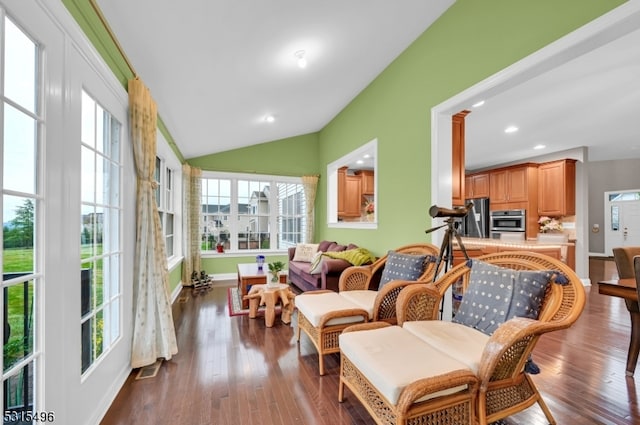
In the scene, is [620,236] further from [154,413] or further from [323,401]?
[154,413]

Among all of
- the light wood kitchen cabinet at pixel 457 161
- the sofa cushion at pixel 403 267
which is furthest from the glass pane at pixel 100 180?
the light wood kitchen cabinet at pixel 457 161

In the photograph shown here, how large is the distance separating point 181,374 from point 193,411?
52cm

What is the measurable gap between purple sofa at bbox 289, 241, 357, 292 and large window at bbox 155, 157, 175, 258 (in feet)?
6.81

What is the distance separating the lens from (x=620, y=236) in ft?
26.5

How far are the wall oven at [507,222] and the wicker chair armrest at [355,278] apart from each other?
474cm

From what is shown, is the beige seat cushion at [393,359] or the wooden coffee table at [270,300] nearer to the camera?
the beige seat cushion at [393,359]

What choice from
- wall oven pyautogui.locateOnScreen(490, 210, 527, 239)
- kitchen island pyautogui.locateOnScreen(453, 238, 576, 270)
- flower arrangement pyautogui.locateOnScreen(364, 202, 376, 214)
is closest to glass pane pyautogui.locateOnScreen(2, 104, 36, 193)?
kitchen island pyautogui.locateOnScreen(453, 238, 576, 270)

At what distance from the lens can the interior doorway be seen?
777 centimetres

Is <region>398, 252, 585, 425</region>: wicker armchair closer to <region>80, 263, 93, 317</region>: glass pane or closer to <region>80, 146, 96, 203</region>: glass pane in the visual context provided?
<region>80, 263, 93, 317</region>: glass pane

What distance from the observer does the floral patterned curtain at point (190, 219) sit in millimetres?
5082

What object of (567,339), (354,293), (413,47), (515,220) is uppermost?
(413,47)

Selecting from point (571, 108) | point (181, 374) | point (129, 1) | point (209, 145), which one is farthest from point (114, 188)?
point (571, 108)

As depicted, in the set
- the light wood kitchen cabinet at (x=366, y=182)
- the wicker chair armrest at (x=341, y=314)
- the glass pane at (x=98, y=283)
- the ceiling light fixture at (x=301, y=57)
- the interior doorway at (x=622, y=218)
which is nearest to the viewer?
the glass pane at (x=98, y=283)

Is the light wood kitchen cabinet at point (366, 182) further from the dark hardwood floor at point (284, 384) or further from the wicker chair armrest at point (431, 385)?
the wicker chair armrest at point (431, 385)
